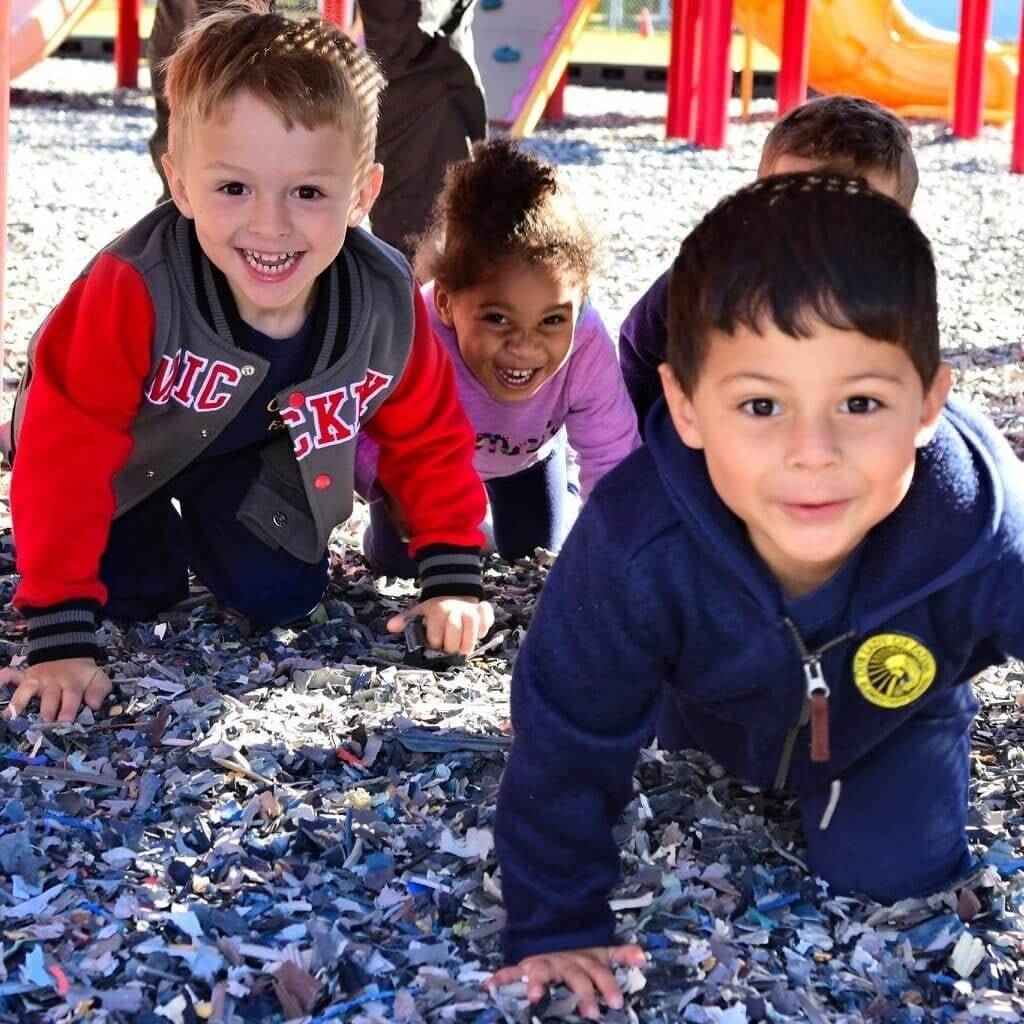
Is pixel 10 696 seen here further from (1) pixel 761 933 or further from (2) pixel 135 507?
(1) pixel 761 933

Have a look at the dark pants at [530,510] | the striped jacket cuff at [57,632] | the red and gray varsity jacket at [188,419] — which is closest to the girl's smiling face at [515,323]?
the red and gray varsity jacket at [188,419]

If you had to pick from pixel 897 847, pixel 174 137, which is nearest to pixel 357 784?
pixel 897 847

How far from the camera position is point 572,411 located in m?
3.30

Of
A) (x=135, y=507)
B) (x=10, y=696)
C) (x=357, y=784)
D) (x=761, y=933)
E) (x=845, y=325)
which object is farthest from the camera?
(x=135, y=507)

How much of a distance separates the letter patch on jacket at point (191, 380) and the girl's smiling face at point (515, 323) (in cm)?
62

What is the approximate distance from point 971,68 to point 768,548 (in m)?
8.87

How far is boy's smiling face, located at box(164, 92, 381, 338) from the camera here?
2539mm

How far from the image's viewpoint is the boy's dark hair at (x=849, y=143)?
10.3 feet

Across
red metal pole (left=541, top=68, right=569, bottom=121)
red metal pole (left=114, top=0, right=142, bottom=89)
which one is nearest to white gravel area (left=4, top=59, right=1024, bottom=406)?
red metal pole (left=541, top=68, right=569, bottom=121)

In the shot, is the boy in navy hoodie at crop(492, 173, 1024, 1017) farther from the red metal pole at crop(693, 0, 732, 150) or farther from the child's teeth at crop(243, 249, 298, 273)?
the red metal pole at crop(693, 0, 732, 150)

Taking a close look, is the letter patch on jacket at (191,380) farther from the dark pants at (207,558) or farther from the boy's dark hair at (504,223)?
the boy's dark hair at (504,223)

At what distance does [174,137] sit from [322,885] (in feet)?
4.32

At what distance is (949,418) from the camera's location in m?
1.91

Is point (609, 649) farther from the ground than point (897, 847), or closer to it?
farther from the ground
